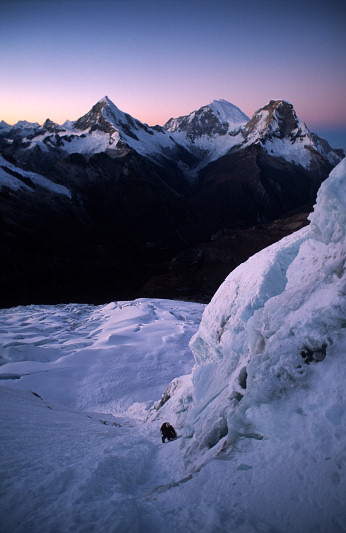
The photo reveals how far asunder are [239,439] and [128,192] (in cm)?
7748

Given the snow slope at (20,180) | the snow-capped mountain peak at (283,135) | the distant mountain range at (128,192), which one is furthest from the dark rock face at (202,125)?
the snow slope at (20,180)

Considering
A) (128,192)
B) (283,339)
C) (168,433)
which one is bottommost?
(168,433)

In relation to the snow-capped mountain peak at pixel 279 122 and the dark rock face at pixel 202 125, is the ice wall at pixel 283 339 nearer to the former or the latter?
the snow-capped mountain peak at pixel 279 122

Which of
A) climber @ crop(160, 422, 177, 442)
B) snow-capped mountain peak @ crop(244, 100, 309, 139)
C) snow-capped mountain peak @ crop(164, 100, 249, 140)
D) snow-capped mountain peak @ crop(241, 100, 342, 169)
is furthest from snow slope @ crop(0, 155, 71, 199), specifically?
snow-capped mountain peak @ crop(164, 100, 249, 140)

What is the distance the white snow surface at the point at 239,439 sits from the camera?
6.84 feet

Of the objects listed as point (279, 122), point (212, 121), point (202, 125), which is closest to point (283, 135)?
point (279, 122)

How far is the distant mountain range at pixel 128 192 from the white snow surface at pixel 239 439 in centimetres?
2439

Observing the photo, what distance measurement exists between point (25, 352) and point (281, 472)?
11004mm

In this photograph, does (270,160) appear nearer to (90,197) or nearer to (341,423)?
(90,197)

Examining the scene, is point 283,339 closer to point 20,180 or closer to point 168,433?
point 168,433

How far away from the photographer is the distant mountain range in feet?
129

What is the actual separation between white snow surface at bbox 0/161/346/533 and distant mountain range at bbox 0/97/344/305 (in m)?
24.4

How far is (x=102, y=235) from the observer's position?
57469 mm

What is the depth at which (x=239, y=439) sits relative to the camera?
112 inches
